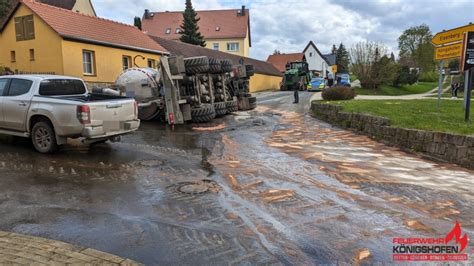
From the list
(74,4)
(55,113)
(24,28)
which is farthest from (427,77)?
(55,113)

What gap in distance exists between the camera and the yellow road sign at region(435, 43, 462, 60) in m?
12.1

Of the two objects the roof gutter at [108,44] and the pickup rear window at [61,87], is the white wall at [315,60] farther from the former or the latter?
the pickup rear window at [61,87]

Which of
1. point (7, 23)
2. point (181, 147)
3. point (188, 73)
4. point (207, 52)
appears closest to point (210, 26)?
point (207, 52)

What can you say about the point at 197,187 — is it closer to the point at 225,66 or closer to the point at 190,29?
the point at 225,66

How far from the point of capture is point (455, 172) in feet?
→ 25.7

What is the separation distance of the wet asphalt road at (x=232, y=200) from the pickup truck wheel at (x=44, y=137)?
8.8 inches

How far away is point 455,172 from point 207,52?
102 feet

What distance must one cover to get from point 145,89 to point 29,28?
1070 centimetres

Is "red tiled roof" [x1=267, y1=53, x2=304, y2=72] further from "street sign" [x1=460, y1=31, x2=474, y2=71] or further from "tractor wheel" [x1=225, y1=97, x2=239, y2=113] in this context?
"street sign" [x1=460, y1=31, x2=474, y2=71]

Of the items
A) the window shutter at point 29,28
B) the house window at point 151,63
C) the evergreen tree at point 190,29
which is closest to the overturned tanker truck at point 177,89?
the window shutter at point 29,28

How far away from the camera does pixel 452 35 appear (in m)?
12.3

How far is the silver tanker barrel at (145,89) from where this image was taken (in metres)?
14.8

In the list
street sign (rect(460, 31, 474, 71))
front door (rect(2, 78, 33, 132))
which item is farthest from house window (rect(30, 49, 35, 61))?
street sign (rect(460, 31, 474, 71))

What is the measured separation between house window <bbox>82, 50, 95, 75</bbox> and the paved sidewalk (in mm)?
18337
